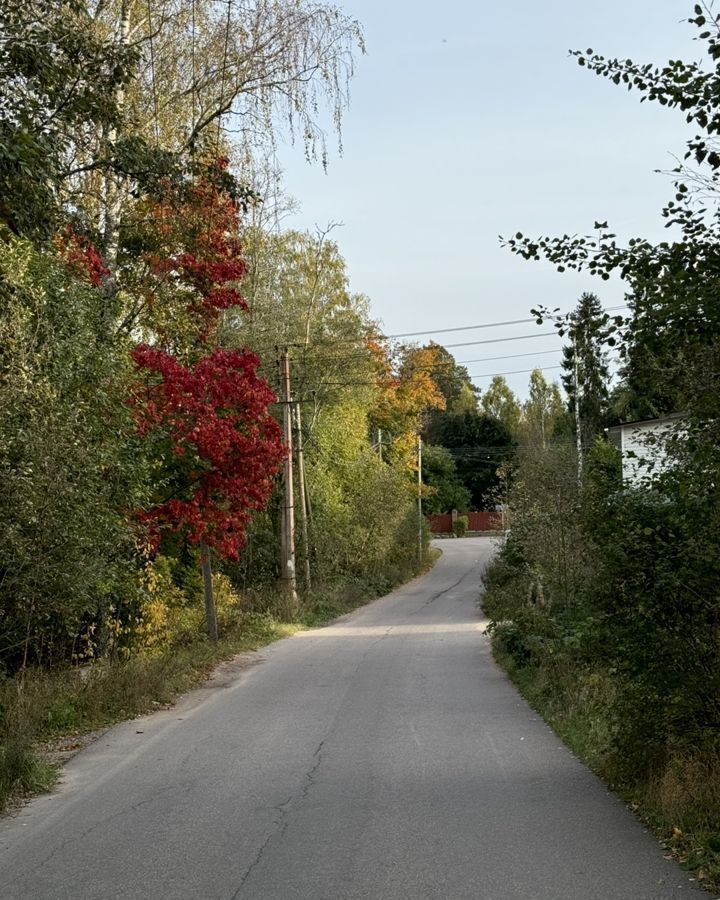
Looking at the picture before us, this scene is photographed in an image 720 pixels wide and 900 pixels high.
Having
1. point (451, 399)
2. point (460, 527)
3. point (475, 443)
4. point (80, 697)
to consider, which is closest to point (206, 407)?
point (80, 697)

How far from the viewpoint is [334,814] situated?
750 cm

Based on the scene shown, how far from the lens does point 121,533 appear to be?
11.6 metres

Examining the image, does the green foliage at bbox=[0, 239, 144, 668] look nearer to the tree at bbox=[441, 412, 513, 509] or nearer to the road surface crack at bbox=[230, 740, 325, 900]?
the road surface crack at bbox=[230, 740, 325, 900]

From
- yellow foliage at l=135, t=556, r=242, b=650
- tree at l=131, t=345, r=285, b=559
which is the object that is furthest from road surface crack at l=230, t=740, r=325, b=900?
tree at l=131, t=345, r=285, b=559

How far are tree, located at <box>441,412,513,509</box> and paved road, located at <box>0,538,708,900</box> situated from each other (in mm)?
77325

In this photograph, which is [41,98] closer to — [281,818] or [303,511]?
[281,818]

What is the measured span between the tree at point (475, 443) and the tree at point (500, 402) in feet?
29.0

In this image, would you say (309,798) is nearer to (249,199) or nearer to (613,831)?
(613,831)

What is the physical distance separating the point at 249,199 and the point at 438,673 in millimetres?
8561

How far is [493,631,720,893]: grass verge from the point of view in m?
6.02

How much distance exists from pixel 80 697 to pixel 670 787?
8.05 meters

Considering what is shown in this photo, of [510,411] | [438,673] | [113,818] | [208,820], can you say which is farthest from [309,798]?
[510,411]


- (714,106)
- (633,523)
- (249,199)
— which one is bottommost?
(633,523)

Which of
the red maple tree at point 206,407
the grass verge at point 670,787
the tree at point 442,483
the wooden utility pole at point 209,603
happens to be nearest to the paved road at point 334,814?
the grass verge at point 670,787
